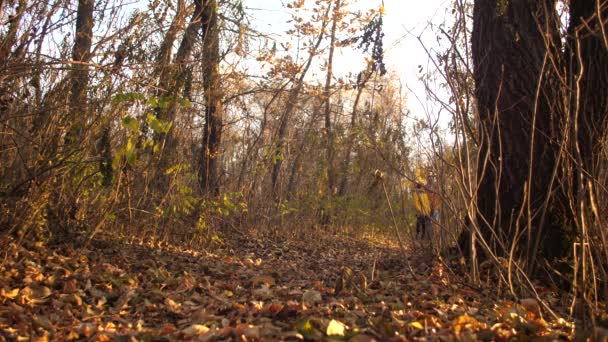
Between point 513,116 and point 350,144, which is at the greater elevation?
point 350,144

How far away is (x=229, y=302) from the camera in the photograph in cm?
364

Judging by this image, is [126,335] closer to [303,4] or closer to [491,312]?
[491,312]

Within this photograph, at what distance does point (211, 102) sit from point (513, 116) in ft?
13.1

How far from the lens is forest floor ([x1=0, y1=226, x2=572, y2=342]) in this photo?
108 inches

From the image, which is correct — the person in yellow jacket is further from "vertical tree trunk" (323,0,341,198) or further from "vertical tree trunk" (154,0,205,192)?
"vertical tree trunk" (323,0,341,198)

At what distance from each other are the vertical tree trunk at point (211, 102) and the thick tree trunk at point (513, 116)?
3.09 m

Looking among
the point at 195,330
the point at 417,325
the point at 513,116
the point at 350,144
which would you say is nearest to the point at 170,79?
the point at 195,330

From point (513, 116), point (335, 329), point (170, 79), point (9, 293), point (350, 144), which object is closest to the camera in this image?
point (335, 329)

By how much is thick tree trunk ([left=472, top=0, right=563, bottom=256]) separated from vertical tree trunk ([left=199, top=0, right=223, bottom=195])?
10.1ft

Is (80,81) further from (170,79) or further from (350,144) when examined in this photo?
(350,144)

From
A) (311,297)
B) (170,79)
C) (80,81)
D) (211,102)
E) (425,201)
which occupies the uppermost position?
(211,102)

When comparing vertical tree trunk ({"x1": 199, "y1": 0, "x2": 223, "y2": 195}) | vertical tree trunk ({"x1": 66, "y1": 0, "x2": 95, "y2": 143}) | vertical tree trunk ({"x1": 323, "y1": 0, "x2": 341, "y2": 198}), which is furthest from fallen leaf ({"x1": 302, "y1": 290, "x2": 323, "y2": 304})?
vertical tree trunk ({"x1": 323, "y1": 0, "x2": 341, "y2": 198})

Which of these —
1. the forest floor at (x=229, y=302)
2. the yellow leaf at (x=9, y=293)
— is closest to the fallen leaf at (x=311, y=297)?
the forest floor at (x=229, y=302)

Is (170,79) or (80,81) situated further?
(170,79)
